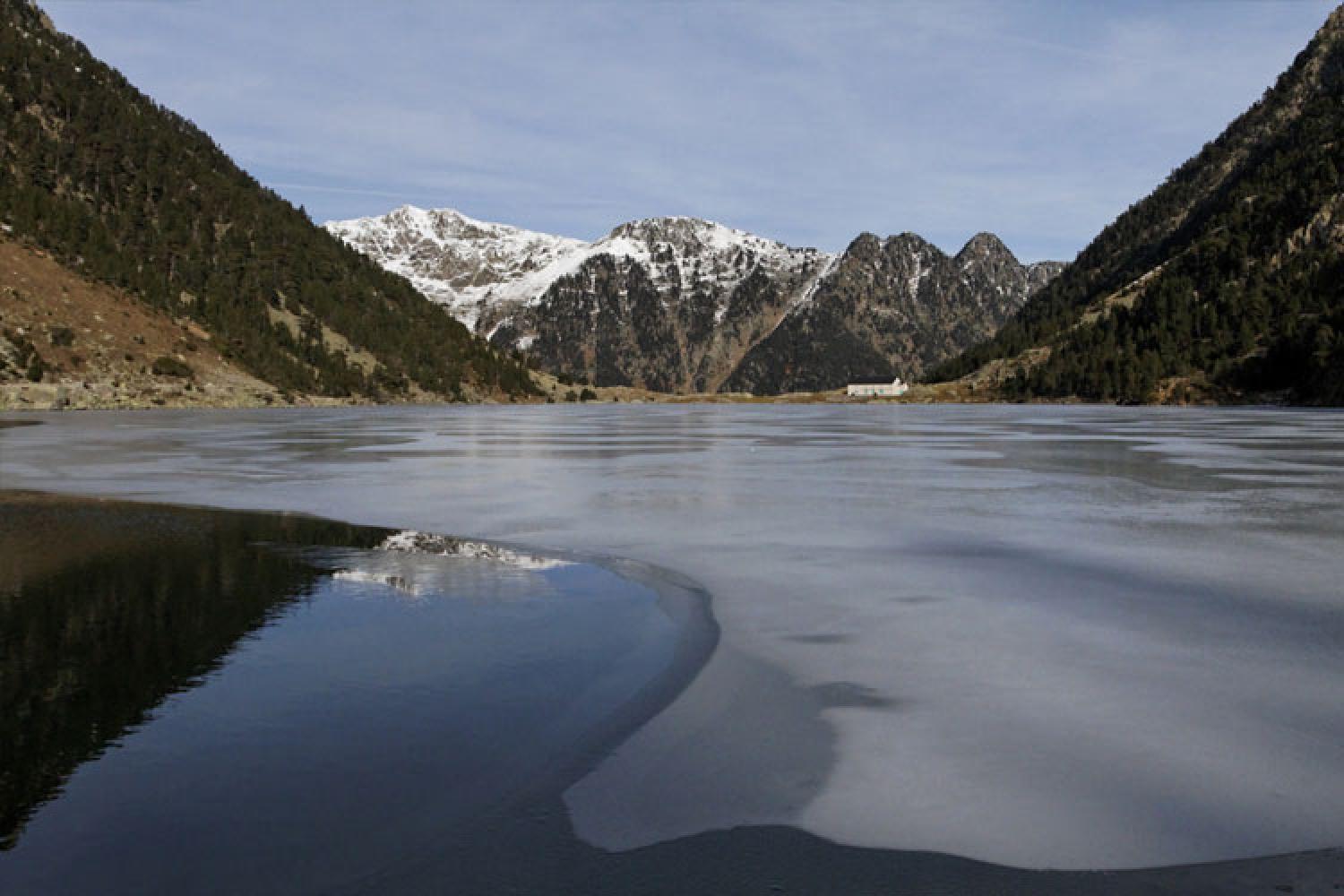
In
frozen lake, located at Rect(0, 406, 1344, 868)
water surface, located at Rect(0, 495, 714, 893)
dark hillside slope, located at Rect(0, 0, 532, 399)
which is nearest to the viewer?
water surface, located at Rect(0, 495, 714, 893)

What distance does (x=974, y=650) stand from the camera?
925cm

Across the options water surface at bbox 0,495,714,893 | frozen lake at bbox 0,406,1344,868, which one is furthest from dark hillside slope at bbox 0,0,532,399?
water surface at bbox 0,495,714,893

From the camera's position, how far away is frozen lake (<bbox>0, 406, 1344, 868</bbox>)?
A: 5.57 m

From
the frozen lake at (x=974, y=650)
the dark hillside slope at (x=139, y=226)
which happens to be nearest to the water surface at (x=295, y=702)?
the frozen lake at (x=974, y=650)

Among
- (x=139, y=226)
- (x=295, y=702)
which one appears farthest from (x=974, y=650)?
(x=139, y=226)

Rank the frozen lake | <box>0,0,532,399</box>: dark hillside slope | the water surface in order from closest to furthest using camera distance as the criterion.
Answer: the water surface
the frozen lake
<box>0,0,532,399</box>: dark hillside slope

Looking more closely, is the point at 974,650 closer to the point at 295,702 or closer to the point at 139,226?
the point at 295,702

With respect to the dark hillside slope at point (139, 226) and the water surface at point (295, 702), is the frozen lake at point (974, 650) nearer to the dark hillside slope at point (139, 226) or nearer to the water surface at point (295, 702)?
the water surface at point (295, 702)

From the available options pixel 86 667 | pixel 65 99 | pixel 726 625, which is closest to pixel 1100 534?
pixel 726 625

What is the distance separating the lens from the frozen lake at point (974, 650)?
18.3 feet

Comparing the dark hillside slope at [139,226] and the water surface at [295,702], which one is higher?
the dark hillside slope at [139,226]

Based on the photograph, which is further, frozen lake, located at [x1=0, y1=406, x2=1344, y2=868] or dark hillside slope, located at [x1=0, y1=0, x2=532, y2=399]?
dark hillside slope, located at [x1=0, y1=0, x2=532, y2=399]

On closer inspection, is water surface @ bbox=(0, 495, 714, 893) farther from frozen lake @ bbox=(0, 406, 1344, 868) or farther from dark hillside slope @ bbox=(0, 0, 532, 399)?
dark hillside slope @ bbox=(0, 0, 532, 399)

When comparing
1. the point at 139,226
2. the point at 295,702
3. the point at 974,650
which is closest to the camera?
the point at 295,702
